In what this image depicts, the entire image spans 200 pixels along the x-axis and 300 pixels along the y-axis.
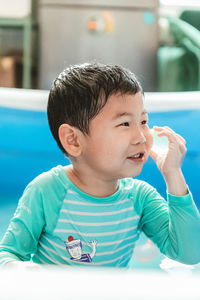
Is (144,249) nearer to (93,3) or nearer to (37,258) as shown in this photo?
(37,258)

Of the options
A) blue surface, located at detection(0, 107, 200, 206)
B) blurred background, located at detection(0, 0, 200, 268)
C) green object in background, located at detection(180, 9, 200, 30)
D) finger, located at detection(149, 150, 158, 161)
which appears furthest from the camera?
blurred background, located at detection(0, 0, 200, 268)

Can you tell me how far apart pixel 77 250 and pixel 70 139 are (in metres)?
0.20

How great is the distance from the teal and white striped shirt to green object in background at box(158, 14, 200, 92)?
1977mm

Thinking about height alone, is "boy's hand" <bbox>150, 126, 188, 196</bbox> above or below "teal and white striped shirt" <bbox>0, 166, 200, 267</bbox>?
above

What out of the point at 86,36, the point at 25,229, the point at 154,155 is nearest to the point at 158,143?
the point at 154,155

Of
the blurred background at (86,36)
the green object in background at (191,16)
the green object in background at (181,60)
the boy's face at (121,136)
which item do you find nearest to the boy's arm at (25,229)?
the boy's face at (121,136)

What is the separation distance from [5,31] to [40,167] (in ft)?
8.04

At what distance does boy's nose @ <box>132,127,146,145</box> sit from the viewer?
0.80 m

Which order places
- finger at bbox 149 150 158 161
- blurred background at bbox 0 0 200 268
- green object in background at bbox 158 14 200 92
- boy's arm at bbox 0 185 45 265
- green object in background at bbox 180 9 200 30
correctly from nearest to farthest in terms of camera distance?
boy's arm at bbox 0 185 45 265, finger at bbox 149 150 158 161, green object in background at bbox 158 14 200 92, green object in background at bbox 180 9 200 30, blurred background at bbox 0 0 200 268

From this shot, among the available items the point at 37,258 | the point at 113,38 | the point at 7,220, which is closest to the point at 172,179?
the point at 37,258

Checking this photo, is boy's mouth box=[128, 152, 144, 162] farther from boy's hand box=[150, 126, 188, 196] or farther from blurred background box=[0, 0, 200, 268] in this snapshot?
blurred background box=[0, 0, 200, 268]

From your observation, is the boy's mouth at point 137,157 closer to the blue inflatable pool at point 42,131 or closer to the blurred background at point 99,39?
the blue inflatable pool at point 42,131

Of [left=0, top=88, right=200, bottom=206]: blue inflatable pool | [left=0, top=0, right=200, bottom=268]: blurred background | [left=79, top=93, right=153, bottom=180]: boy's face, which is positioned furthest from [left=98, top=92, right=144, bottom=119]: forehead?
[left=0, top=0, right=200, bottom=268]: blurred background

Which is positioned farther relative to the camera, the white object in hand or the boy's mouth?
the white object in hand
